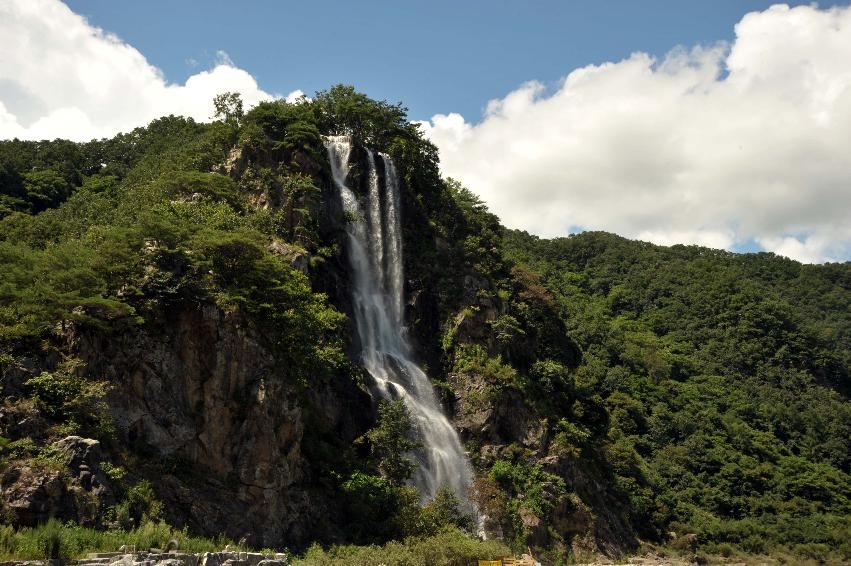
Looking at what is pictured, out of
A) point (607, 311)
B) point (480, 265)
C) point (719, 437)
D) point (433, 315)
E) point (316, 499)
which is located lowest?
point (316, 499)

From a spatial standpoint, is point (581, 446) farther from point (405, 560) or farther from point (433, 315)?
point (405, 560)

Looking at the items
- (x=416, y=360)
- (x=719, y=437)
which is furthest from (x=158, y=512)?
(x=719, y=437)

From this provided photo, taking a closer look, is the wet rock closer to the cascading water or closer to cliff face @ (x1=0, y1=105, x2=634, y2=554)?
cliff face @ (x1=0, y1=105, x2=634, y2=554)

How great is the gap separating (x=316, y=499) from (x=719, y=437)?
157 feet

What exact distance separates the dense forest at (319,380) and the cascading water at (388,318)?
113 centimetres

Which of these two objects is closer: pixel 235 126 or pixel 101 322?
pixel 101 322

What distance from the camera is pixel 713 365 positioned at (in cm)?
7625

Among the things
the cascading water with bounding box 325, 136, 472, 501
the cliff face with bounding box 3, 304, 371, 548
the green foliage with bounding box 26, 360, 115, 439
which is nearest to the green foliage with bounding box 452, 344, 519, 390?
the cascading water with bounding box 325, 136, 472, 501

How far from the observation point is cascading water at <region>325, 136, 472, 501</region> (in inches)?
1342

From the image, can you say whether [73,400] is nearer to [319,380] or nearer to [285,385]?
[285,385]

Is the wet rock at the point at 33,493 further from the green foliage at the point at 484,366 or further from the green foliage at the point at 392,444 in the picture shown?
the green foliage at the point at 484,366

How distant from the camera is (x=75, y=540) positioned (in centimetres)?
1585

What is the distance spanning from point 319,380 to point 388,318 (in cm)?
965

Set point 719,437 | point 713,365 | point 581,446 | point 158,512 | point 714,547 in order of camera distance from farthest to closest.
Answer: point 713,365 → point 719,437 → point 714,547 → point 581,446 → point 158,512
